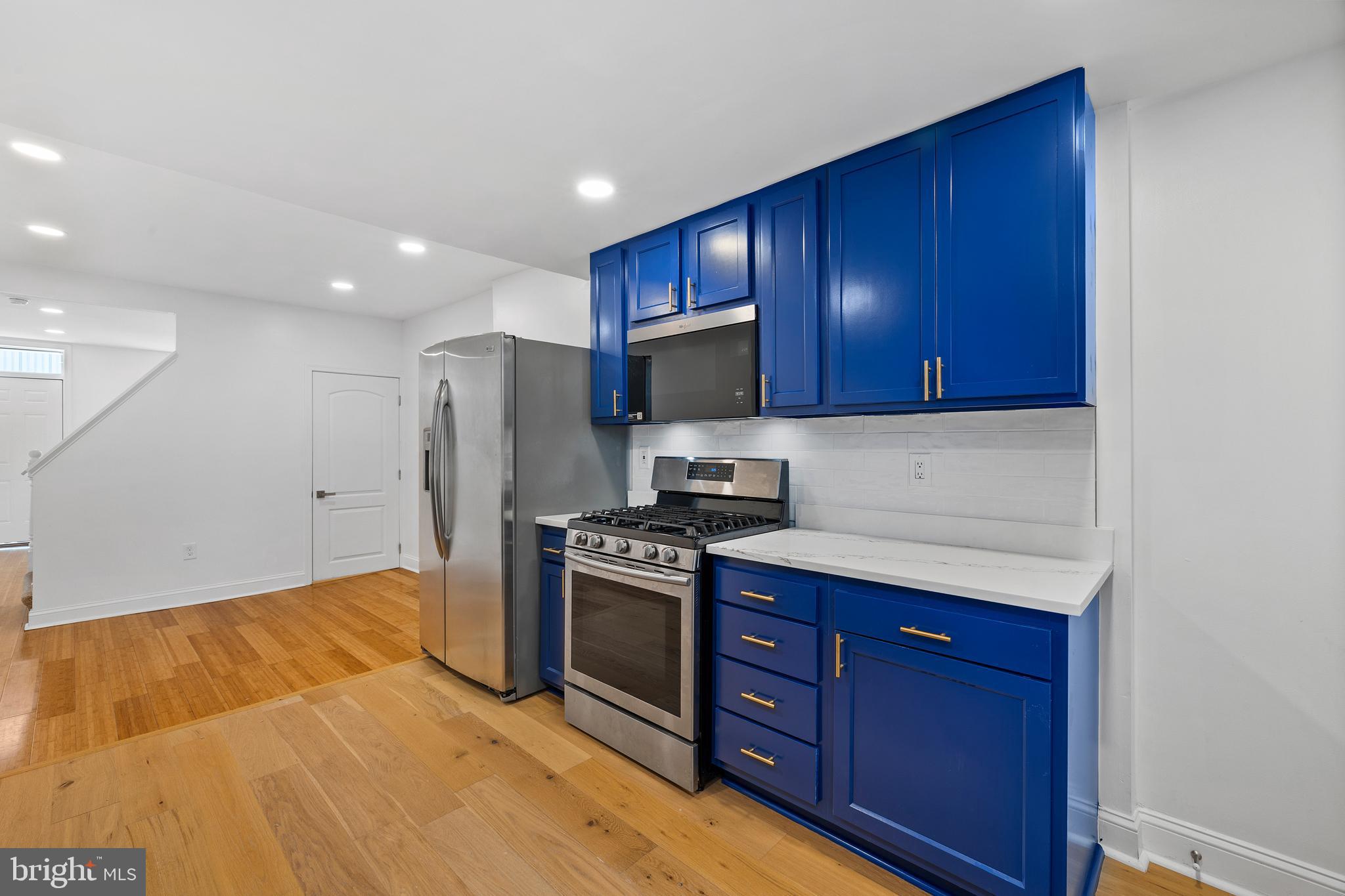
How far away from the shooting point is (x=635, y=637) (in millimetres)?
2434

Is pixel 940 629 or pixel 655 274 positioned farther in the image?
pixel 655 274

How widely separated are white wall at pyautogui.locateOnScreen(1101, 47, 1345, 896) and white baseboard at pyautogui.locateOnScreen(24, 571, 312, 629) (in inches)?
241

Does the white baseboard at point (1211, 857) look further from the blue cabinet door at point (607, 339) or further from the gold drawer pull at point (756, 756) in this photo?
the blue cabinet door at point (607, 339)

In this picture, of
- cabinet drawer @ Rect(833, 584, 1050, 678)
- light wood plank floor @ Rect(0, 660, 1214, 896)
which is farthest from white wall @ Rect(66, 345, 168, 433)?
cabinet drawer @ Rect(833, 584, 1050, 678)

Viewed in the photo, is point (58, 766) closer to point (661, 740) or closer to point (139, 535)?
point (661, 740)

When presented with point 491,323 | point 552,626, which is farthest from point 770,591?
point 491,323

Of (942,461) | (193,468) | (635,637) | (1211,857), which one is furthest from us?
(193,468)

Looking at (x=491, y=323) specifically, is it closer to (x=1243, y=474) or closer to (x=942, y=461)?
(x=942, y=461)

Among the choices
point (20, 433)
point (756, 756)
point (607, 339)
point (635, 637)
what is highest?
point (607, 339)

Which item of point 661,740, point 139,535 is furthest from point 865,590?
point 139,535

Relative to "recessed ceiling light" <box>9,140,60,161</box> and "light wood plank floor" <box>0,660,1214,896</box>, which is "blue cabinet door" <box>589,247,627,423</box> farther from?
"recessed ceiling light" <box>9,140,60,161</box>

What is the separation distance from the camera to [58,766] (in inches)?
93.7

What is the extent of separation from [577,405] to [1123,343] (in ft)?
7.96

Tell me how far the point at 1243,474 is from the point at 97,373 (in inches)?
406
